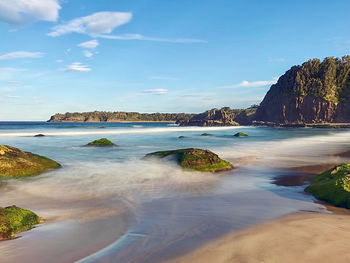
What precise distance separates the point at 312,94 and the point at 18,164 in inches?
5667

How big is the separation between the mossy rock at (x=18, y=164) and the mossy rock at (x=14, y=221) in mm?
6992

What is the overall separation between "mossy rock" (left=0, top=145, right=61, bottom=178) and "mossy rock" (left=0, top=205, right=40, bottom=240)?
6992 millimetres

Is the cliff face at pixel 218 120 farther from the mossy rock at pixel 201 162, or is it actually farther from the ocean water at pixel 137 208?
the ocean water at pixel 137 208

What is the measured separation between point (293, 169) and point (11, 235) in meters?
14.9

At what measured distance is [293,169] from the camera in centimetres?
1644

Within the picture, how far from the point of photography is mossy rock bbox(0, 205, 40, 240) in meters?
6.56

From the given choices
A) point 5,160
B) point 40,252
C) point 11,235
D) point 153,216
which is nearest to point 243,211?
point 153,216

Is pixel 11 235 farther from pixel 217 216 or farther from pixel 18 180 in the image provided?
pixel 18 180

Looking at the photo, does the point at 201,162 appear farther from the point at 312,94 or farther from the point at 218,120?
the point at 218,120

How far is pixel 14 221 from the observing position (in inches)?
279

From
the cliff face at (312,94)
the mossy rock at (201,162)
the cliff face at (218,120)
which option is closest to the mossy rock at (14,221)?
the mossy rock at (201,162)

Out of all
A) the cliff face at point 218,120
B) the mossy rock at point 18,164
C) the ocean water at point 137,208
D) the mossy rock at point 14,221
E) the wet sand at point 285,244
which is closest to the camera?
the wet sand at point 285,244

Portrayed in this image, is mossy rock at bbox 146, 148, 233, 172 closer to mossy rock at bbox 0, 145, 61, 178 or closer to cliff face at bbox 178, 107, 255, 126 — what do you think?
mossy rock at bbox 0, 145, 61, 178

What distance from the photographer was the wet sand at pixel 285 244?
546cm
